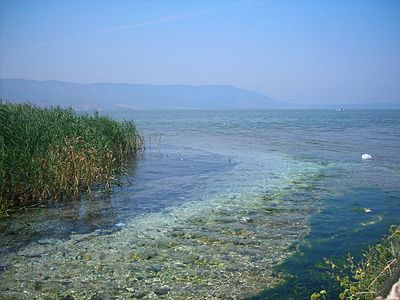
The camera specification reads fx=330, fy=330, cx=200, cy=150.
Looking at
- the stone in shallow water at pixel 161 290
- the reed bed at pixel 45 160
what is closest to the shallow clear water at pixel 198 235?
the stone in shallow water at pixel 161 290

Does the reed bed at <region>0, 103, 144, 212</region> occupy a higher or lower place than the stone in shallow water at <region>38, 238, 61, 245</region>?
higher

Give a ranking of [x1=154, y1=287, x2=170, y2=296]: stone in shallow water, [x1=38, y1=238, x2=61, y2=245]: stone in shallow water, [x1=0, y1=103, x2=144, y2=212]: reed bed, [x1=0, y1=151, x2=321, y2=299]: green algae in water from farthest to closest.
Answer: [x1=0, y1=103, x2=144, y2=212]: reed bed
[x1=38, y1=238, x2=61, y2=245]: stone in shallow water
[x1=0, y1=151, x2=321, y2=299]: green algae in water
[x1=154, y1=287, x2=170, y2=296]: stone in shallow water

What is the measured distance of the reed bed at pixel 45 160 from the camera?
1086 centimetres

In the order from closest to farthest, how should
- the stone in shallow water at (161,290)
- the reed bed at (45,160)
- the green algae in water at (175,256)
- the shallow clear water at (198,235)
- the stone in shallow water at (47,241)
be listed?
the stone in shallow water at (161,290), the green algae in water at (175,256), the shallow clear water at (198,235), the stone in shallow water at (47,241), the reed bed at (45,160)

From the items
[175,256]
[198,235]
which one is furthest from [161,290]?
[198,235]

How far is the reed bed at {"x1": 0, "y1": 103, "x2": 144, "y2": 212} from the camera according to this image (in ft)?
35.6

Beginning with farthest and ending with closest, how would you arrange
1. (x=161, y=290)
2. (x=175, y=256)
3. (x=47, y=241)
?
(x=47, y=241)
(x=175, y=256)
(x=161, y=290)

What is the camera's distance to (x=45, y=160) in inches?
456

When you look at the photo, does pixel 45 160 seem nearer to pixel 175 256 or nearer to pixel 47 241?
pixel 47 241

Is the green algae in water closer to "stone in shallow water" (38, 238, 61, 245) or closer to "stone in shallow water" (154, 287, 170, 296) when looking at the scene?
"stone in shallow water" (154, 287, 170, 296)

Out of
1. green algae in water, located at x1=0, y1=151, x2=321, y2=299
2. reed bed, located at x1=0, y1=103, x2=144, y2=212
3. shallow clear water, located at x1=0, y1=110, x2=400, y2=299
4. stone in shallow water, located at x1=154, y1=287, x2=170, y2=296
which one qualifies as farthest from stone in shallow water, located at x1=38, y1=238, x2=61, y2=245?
stone in shallow water, located at x1=154, y1=287, x2=170, y2=296

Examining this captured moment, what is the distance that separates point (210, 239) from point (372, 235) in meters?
4.30

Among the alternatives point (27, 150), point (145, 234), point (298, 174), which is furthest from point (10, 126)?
point (298, 174)

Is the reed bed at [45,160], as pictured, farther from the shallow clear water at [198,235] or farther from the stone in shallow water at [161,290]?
the stone in shallow water at [161,290]
